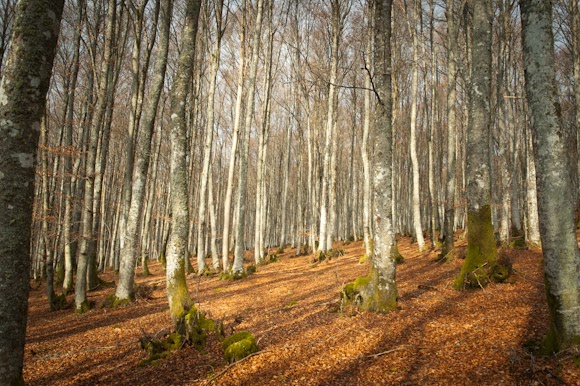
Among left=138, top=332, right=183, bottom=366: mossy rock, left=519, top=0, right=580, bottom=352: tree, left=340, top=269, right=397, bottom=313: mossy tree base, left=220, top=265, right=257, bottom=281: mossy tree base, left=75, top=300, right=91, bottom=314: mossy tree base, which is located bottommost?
left=220, top=265, right=257, bottom=281: mossy tree base

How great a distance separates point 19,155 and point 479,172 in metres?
7.88

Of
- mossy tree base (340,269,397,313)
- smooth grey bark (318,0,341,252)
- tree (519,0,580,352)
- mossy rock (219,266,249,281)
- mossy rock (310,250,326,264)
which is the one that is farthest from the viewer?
mossy rock (310,250,326,264)

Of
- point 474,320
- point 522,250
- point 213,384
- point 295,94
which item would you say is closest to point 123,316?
point 213,384

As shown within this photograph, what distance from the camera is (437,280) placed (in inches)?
326

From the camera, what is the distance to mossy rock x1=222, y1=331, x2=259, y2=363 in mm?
4660

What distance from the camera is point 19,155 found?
254cm

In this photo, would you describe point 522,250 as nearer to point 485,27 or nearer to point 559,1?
point 485,27

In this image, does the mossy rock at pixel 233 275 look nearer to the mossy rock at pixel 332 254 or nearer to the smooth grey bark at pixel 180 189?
the mossy rock at pixel 332 254

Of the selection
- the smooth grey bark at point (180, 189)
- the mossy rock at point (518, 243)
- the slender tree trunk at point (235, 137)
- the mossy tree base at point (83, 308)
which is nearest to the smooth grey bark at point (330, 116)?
the slender tree trunk at point (235, 137)

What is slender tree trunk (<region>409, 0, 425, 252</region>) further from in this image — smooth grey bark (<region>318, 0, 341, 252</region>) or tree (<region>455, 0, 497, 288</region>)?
tree (<region>455, 0, 497, 288</region>)

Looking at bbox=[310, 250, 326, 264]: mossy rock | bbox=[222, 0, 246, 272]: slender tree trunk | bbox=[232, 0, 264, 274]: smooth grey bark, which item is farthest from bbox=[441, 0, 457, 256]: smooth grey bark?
bbox=[222, 0, 246, 272]: slender tree trunk

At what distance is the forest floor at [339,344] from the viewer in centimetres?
378

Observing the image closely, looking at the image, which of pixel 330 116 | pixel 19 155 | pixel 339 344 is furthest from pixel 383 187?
pixel 330 116

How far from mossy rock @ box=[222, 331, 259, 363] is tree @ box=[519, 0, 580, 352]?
3.57 metres
